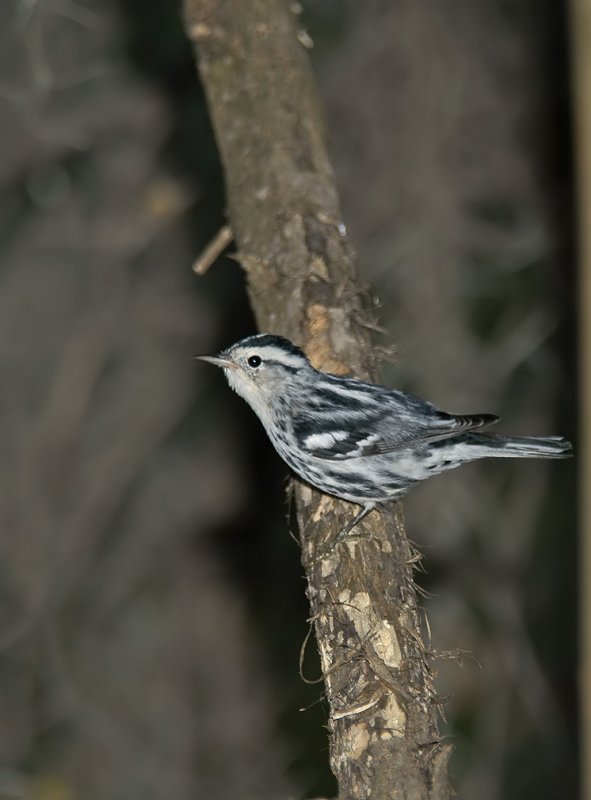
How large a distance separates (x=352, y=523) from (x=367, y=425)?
495mm

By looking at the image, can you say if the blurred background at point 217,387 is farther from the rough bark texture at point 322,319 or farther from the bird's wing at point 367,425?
the bird's wing at point 367,425

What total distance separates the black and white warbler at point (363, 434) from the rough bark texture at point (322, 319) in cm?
18

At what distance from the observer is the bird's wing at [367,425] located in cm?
398

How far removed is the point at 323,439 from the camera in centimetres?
403

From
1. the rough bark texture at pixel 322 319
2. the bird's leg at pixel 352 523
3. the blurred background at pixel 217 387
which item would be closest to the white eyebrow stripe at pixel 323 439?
the rough bark texture at pixel 322 319

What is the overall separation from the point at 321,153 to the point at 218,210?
10.5ft

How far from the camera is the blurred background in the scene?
7.00 meters

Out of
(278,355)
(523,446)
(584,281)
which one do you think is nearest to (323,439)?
(278,355)

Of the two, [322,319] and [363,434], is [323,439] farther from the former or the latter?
[322,319]

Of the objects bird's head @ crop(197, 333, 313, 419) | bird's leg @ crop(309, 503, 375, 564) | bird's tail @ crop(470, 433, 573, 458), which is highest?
bird's head @ crop(197, 333, 313, 419)

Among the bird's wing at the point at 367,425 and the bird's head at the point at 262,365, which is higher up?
the bird's head at the point at 262,365

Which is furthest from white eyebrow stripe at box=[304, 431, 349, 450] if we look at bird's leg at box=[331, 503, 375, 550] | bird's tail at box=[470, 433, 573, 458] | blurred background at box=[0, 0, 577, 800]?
blurred background at box=[0, 0, 577, 800]

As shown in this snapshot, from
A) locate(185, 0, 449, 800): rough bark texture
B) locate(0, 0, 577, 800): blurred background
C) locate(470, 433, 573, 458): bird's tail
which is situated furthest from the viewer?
locate(0, 0, 577, 800): blurred background

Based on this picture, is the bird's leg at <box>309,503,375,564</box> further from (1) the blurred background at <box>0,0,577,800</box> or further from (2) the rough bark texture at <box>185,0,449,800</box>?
(1) the blurred background at <box>0,0,577,800</box>
